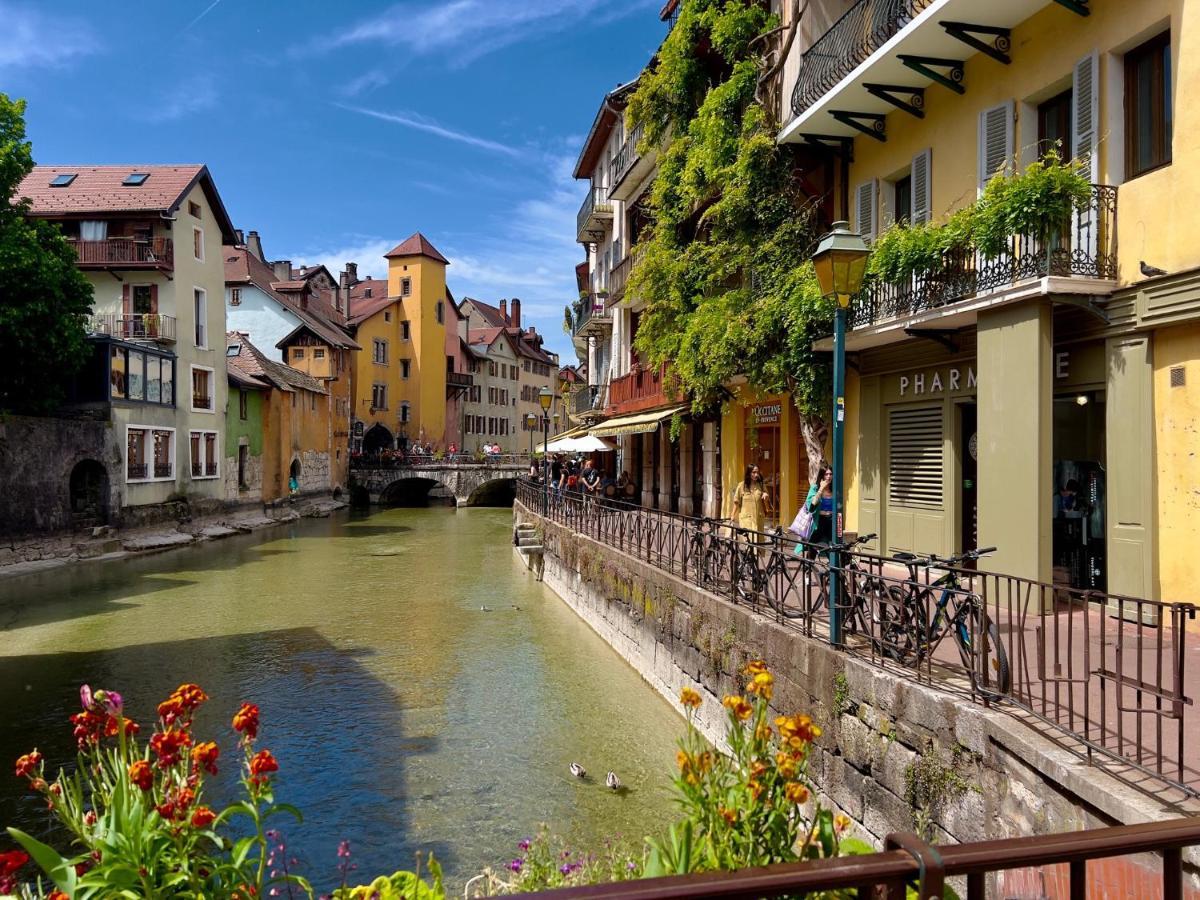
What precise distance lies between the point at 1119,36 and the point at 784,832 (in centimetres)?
946

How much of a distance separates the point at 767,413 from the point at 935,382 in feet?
19.9

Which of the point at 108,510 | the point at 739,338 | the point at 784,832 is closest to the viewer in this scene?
the point at 784,832

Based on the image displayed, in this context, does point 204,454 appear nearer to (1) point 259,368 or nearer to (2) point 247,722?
(1) point 259,368

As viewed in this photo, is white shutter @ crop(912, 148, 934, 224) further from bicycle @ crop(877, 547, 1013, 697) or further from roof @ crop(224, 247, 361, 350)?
roof @ crop(224, 247, 361, 350)

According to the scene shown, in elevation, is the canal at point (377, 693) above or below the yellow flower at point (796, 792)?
below

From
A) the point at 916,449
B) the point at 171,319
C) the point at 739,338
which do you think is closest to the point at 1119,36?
the point at 916,449

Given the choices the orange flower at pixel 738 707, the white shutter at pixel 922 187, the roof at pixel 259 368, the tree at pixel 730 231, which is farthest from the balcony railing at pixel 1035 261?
the roof at pixel 259 368

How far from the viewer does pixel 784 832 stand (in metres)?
3.28

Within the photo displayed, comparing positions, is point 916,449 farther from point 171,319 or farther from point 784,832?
point 171,319

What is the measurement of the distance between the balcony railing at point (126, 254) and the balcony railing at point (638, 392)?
19.1 meters

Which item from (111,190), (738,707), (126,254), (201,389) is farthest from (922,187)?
(111,190)

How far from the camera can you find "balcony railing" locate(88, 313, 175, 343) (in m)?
33.6

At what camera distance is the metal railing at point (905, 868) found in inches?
65.6

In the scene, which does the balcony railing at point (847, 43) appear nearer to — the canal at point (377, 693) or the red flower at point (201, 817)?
the canal at point (377, 693)
